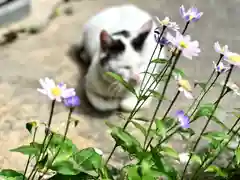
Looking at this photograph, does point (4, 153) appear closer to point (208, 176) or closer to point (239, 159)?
point (208, 176)

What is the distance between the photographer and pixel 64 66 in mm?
2158

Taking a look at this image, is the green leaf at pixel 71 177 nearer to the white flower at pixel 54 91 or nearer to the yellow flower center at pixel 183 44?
the white flower at pixel 54 91

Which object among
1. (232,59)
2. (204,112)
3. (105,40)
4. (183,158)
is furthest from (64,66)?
(232,59)

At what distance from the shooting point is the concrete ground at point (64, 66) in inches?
67.5

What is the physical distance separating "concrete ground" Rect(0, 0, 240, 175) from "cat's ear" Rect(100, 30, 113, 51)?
0.97 ft

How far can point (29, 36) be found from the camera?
A: 2.34 metres

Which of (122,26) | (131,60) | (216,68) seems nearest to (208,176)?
(216,68)

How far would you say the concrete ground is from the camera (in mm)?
1714

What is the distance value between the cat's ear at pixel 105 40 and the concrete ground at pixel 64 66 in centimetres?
30

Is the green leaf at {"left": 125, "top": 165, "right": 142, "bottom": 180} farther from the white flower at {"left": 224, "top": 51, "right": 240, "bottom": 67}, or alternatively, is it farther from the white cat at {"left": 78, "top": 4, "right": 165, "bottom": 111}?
the white cat at {"left": 78, "top": 4, "right": 165, "bottom": 111}

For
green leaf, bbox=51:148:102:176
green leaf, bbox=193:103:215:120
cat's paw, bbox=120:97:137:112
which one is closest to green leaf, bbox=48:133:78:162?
green leaf, bbox=51:148:102:176

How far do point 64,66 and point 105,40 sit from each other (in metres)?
0.40

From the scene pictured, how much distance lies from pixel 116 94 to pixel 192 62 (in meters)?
0.56

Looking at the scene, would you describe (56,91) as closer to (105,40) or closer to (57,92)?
(57,92)
